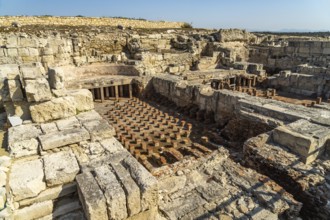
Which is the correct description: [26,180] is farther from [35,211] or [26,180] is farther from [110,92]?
[110,92]

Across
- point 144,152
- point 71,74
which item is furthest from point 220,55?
point 144,152

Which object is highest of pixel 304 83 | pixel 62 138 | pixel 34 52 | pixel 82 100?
pixel 34 52

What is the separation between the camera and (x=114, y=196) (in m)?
2.76

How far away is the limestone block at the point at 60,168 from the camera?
3161 mm

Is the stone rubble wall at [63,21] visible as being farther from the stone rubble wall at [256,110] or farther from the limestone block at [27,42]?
the stone rubble wall at [256,110]

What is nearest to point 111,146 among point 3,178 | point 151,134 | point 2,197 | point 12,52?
point 3,178

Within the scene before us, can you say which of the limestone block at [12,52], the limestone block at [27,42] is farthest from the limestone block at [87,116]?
the limestone block at [27,42]

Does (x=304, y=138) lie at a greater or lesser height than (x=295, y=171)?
greater

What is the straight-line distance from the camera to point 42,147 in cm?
370

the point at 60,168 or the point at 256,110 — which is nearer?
the point at 60,168

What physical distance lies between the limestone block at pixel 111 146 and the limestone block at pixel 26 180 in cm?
99

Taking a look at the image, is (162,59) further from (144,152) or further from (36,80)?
(36,80)

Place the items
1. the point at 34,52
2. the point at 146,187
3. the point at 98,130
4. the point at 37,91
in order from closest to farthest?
the point at 146,187, the point at 98,130, the point at 37,91, the point at 34,52

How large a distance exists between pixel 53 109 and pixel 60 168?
169cm
